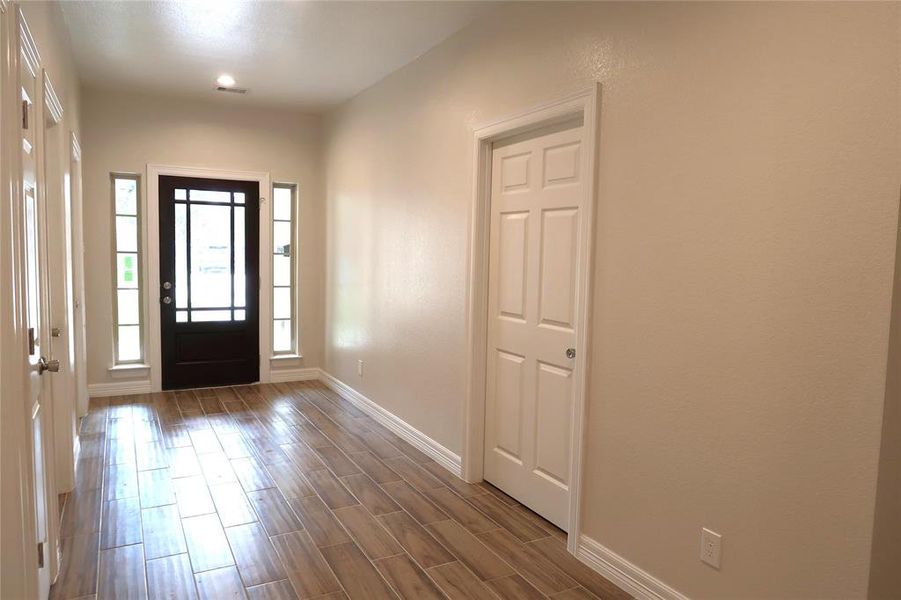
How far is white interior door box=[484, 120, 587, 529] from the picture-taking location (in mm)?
2859

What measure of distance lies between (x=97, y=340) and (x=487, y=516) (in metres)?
4.12

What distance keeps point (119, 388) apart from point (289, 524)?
337 cm

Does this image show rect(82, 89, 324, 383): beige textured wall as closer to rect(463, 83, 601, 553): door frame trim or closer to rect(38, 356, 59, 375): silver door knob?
rect(463, 83, 601, 553): door frame trim

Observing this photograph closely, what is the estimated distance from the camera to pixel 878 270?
1635 mm

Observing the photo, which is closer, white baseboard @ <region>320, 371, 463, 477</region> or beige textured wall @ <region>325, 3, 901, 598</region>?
beige textured wall @ <region>325, 3, 901, 598</region>

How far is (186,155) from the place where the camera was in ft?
18.3

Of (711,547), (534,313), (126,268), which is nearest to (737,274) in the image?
(711,547)

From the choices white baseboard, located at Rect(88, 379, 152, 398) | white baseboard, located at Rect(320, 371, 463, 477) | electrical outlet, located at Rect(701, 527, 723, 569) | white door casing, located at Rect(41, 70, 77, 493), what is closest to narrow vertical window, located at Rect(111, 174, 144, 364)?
white baseboard, located at Rect(88, 379, 152, 398)

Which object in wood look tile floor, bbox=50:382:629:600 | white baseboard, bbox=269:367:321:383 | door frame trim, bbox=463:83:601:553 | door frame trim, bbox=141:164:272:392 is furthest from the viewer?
white baseboard, bbox=269:367:321:383

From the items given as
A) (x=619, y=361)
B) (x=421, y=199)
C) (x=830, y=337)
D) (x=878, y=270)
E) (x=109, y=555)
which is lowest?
(x=109, y=555)

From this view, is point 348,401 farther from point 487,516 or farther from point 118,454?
point 487,516

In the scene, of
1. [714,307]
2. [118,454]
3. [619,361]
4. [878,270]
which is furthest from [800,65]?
[118,454]

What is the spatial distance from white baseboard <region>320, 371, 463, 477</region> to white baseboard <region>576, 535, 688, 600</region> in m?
1.12

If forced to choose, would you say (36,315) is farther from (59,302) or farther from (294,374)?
(294,374)
